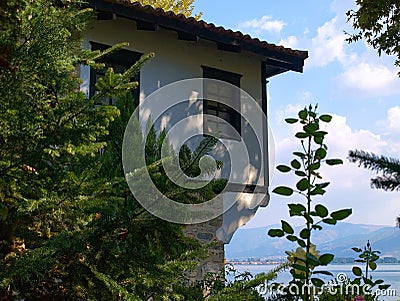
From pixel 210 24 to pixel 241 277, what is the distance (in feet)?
13.1

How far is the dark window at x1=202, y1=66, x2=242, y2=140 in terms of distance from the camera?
861 centimetres

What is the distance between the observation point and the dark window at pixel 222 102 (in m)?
8.61

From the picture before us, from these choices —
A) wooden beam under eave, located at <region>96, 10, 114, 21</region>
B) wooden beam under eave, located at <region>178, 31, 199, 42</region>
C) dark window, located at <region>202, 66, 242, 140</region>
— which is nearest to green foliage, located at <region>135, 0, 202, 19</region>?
dark window, located at <region>202, 66, 242, 140</region>

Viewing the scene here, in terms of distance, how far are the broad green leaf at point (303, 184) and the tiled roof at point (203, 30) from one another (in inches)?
229

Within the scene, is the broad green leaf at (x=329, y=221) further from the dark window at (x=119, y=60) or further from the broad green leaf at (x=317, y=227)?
the dark window at (x=119, y=60)

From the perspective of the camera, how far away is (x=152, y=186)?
2627 millimetres

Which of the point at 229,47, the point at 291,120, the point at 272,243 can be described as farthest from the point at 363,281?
the point at 229,47

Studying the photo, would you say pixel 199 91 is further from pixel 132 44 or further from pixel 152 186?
pixel 152 186

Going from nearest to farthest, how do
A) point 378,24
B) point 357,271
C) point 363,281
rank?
point 357,271, point 363,281, point 378,24

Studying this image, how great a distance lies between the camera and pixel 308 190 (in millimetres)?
1847

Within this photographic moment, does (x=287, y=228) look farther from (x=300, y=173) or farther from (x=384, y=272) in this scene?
(x=384, y=272)

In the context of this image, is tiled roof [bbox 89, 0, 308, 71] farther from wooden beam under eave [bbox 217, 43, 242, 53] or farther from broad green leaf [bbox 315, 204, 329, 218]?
broad green leaf [bbox 315, 204, 329, 218]

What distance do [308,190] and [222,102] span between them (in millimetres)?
7074

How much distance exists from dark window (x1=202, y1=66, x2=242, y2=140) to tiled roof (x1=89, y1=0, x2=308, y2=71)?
557 mm
